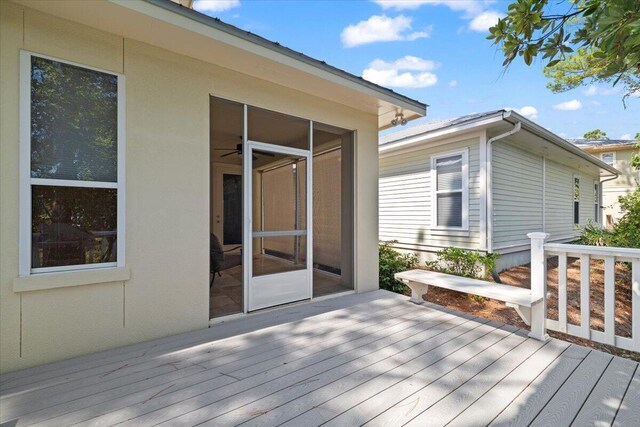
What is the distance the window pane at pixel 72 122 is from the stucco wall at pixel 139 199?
111mm

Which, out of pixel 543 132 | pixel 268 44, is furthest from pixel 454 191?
pixel 268 44

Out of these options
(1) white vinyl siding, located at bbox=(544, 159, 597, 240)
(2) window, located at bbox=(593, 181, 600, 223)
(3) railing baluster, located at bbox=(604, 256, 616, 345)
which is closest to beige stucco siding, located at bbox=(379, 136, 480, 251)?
(3) railing baluster, located at bbox=(604, 256, 616, 345)

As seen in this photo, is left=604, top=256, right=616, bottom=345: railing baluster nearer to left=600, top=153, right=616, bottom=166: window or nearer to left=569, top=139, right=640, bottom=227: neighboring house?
left=569, top=139, right=640, bottom=227: neighboring house

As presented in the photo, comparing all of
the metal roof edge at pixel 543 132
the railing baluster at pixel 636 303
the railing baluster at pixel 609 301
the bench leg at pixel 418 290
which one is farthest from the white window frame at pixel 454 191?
the railing baluster at pixel 636 303

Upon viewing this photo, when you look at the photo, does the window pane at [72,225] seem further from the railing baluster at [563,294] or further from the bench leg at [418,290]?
the railing baluster at [563,294]

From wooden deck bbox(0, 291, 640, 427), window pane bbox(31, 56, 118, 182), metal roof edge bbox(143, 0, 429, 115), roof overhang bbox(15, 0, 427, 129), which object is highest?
metal roof edge bbox(143, 0, 429, 115)

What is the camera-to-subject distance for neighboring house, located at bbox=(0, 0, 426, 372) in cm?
237

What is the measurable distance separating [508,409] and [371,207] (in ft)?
10.5

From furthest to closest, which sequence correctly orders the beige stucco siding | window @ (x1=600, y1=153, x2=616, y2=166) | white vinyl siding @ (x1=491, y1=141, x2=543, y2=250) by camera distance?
window @ (x1=600, y1=153, x2=616, y2=166), white vinyl siding @ (x1=491, y1=141, x2=543, y2=250), the beige stucco siding

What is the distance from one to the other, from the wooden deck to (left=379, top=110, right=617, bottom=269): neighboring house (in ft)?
12.2

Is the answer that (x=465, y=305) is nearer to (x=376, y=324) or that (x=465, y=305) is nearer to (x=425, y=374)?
(x=376, y=324)

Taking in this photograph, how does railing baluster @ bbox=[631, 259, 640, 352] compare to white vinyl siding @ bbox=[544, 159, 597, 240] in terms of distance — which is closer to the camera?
railing baluster @ bbox=[631, 259, 640, 352]

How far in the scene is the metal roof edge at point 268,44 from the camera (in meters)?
2.55

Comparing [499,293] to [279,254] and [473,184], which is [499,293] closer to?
[279,254]
